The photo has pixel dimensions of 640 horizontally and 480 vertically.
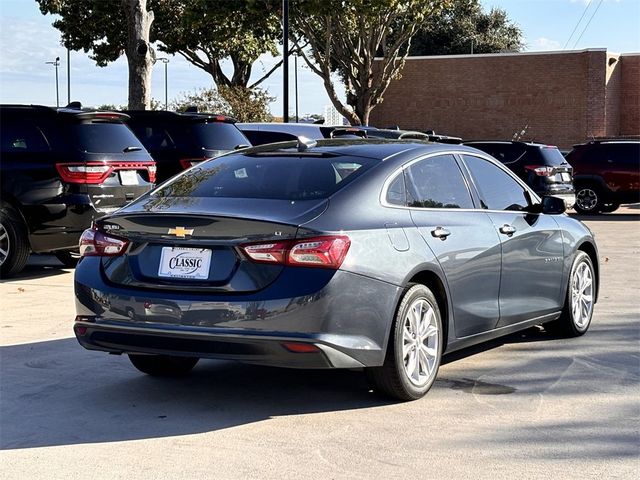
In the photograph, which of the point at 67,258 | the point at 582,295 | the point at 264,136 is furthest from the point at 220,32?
the point at 582,295

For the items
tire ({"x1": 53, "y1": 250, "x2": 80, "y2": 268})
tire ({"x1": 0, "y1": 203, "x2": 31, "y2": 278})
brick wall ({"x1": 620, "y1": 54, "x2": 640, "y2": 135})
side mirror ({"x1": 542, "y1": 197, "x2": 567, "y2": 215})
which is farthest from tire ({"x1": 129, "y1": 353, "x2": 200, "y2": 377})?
brick wall ({"x1": 620, "y1": 54, "x2": 640, "y2": 135})

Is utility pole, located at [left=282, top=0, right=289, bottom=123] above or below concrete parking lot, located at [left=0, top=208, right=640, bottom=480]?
above


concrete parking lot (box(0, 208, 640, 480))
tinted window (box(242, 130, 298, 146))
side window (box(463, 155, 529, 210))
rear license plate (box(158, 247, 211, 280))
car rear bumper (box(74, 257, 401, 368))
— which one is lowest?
concrete parking lot (box(0, 208, 640, 480))

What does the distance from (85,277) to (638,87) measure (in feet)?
138

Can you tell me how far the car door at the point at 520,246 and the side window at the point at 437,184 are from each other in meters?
0.24

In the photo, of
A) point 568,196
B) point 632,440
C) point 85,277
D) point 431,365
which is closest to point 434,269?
point 431,365

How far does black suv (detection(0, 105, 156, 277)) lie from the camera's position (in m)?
11.8

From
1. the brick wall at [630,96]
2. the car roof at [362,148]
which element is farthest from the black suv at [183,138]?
the brick wall at [630,96]

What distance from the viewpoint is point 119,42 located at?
45.4 metres

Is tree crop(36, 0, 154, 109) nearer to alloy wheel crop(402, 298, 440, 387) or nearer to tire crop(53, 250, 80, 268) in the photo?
tire crop(53, 250, 80, 268)

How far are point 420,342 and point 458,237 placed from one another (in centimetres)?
85

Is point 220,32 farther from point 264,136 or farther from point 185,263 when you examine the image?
point 185,263

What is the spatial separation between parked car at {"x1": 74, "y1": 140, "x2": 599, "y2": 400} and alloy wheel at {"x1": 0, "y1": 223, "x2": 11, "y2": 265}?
5.49 metres

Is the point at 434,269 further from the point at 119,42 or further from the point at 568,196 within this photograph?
the point at 119,42
